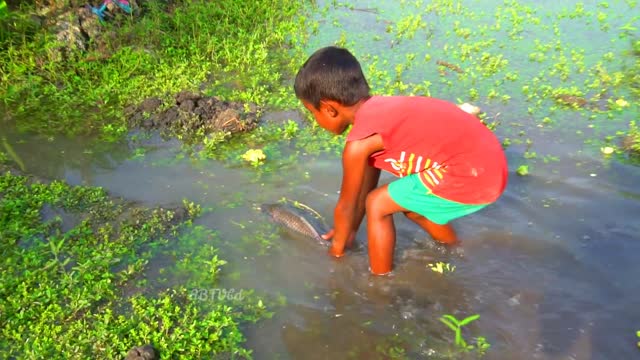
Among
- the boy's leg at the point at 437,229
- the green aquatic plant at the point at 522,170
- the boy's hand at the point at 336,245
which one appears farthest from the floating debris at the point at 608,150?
the boy's hand at the point at 336,245

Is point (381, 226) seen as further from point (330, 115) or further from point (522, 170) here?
point (522, 170)

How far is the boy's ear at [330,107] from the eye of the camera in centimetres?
265

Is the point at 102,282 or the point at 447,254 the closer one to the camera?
the point at 102,282

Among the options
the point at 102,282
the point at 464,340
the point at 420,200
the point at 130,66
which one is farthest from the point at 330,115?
the point at 130,66

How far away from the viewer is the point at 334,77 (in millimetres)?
2553

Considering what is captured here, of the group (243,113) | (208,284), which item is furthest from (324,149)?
(208,284)

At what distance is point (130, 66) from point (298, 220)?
3614mm

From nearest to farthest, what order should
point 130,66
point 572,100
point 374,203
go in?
→ point 374,203
point 572,100
point 130,66

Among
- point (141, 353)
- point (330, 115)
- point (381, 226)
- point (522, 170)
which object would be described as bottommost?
point (141, 353)

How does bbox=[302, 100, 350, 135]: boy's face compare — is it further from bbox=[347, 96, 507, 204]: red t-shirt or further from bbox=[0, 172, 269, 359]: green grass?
bbox=[0, 172, 269, 359]: green grass

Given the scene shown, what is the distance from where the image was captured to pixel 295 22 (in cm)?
779

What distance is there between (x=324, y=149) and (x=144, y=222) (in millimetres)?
1752

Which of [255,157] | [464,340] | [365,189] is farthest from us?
[255,157]

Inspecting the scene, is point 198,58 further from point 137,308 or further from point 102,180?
point 137,308
